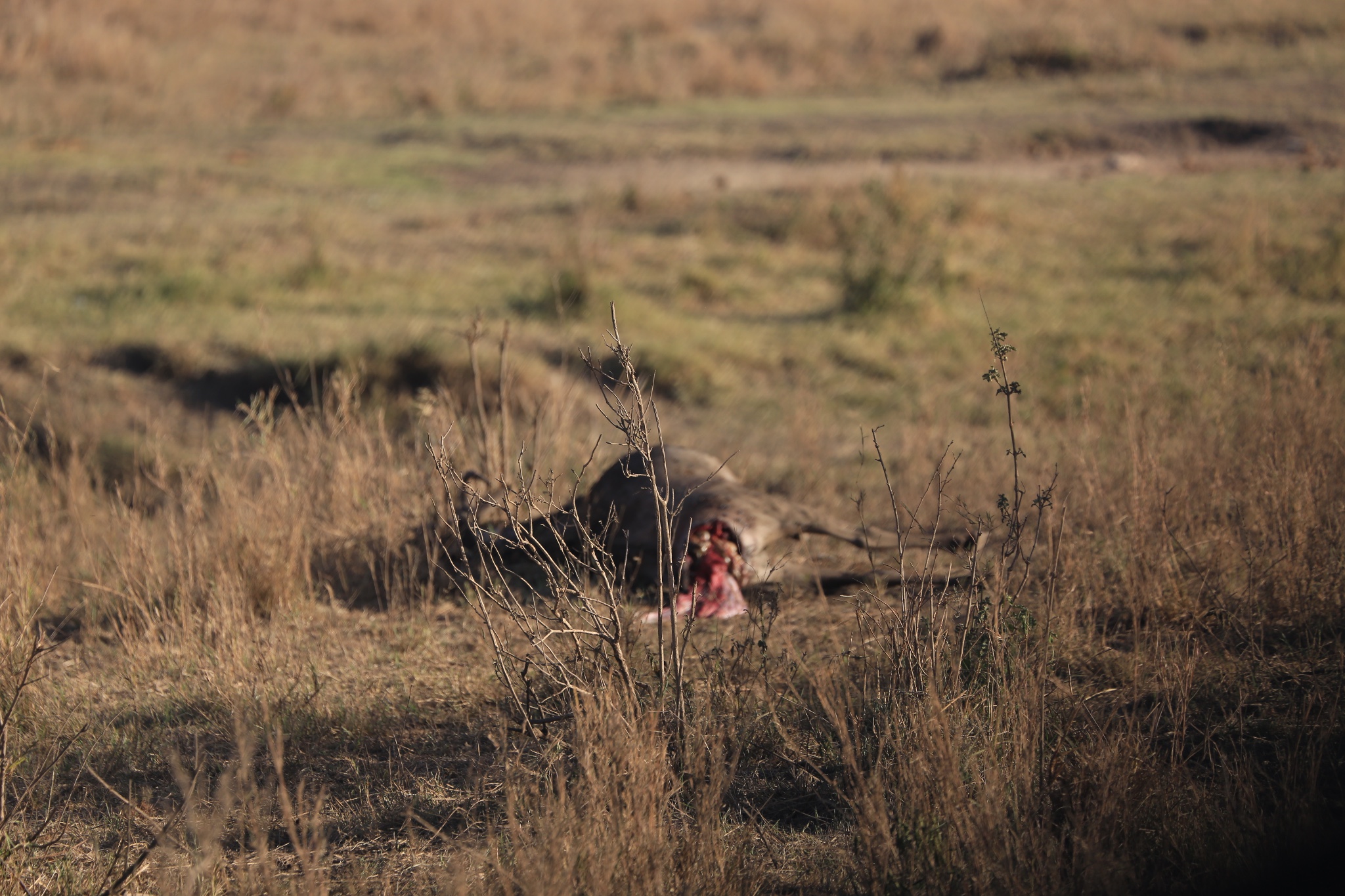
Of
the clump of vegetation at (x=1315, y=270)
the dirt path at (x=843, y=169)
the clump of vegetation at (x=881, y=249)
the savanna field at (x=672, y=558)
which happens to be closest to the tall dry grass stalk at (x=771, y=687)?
the savanna field at (x=672, y=558)

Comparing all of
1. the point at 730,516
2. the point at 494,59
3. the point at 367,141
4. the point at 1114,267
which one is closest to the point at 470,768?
the point at 730,516

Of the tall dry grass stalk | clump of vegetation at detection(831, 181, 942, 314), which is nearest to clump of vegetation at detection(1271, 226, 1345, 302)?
clump of vegetation at detection(831, 181, 942, 314)

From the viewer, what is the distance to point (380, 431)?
15.5 ft

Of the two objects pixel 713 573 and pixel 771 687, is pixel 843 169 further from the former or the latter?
pixel 771 687

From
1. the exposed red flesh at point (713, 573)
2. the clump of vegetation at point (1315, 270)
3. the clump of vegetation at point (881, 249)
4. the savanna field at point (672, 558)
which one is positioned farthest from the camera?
the clump of vegetation at point (1315, 270)

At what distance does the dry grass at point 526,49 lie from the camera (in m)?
19.5

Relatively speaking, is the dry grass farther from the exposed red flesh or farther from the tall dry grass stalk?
the exposed red flesh

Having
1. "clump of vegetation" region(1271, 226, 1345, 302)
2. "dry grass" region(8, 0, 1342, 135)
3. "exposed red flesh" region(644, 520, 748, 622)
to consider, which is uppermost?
"dry grass" region(8, 0, 1342, 135)

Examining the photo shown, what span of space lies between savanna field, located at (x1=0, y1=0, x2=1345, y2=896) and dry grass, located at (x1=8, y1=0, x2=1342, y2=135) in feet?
10.6

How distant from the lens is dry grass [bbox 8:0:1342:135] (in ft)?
64.1

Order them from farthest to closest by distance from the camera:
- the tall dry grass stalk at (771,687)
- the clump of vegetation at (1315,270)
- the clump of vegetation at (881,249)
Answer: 1. the clump of vegetation at (1315,270)
2. the clump of vegetation at (881,249)
3. the tall dry grass stalk at (771,687)

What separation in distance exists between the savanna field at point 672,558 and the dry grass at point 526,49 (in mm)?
3234

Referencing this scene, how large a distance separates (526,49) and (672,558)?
23534 millimetres

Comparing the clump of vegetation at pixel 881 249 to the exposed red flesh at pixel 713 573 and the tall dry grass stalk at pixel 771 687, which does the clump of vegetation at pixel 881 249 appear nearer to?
the tall dry grass stalk at pixel 771 687
